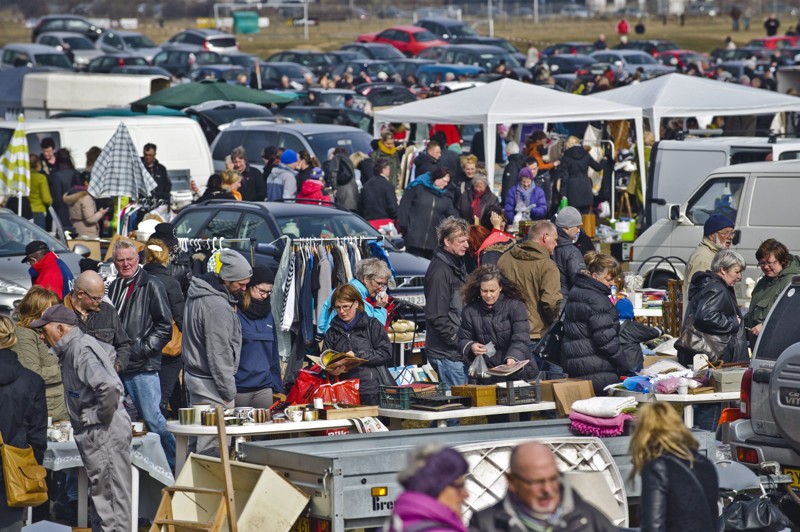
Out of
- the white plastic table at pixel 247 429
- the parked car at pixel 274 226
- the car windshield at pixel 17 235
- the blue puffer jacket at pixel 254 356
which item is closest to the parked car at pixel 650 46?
the parked car at pixel 274 226

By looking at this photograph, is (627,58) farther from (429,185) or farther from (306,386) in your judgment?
(306,386)

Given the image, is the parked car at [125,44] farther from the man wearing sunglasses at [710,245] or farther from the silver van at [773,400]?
the silver van at [773,400]

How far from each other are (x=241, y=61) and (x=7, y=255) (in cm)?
3110

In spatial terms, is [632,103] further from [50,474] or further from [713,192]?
[50,474]

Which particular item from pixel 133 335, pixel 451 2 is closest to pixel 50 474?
pixel 133 335

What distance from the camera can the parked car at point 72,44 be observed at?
47.6 metres

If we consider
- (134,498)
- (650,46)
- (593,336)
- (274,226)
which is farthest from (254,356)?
(650,46)

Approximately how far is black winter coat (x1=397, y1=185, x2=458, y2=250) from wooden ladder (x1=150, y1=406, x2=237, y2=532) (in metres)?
8.81

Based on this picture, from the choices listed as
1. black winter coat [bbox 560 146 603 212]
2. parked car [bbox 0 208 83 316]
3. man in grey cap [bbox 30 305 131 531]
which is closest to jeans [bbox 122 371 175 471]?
man in grey cap [bbox 30 305 131 531]

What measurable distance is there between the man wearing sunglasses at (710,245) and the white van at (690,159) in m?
4.36

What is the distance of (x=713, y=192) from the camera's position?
1605 cm

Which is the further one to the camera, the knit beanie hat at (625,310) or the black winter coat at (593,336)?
the knit beanie hat at (625,310)

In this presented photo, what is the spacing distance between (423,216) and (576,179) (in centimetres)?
408

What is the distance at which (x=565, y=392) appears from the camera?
9.90 meters
